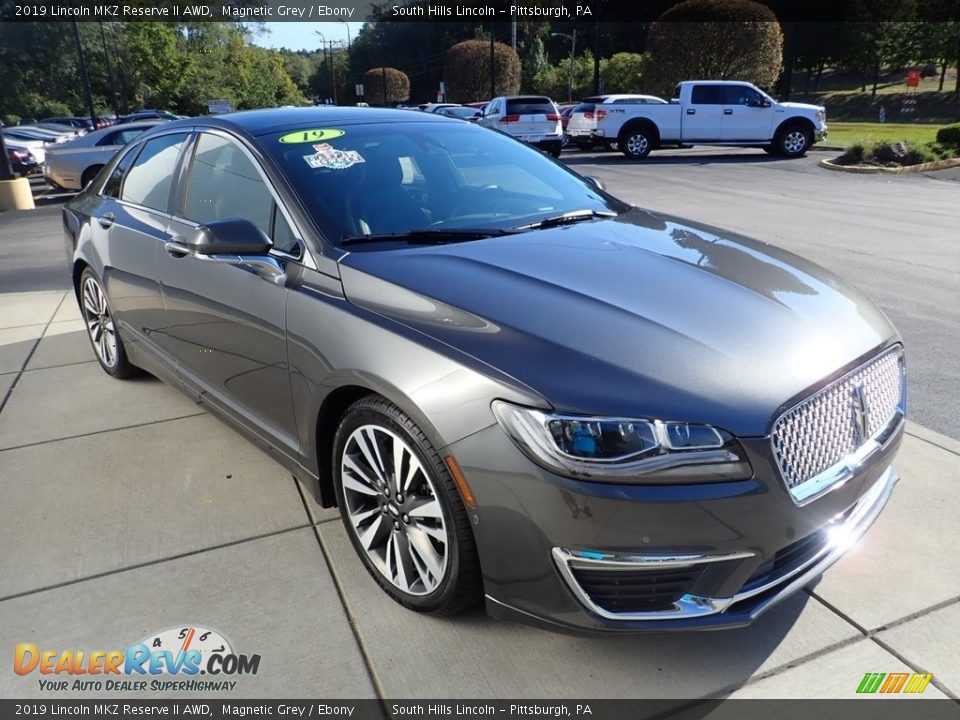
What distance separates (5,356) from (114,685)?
421 cm

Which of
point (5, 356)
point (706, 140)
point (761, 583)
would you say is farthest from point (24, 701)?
point (706, 140)

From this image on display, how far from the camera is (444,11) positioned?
3063 inches

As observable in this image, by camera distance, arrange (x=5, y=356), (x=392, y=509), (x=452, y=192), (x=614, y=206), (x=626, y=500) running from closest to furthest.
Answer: (x=626, y=500) < (x=392, y=509) < (x=452, y=192) < (x=614, y=206) < (x=5, y=356)

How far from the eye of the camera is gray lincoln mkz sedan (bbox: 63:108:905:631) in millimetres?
2029

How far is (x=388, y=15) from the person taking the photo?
90.2 meters

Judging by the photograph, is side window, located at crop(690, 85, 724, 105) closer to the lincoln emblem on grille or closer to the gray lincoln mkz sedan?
the gray lincoln mkz sedan

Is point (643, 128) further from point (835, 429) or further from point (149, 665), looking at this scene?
point (149, 665)

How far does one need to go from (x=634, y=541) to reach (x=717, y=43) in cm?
3124

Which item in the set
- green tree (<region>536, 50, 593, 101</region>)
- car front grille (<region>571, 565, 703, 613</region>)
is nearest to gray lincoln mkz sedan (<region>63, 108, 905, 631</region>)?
Result: car front grille (<region>571, 565, 703, 613</region>)

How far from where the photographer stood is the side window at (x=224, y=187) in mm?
3172

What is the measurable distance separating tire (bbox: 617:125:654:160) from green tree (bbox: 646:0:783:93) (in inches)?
405

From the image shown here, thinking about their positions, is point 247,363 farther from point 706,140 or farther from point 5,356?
point 706,140

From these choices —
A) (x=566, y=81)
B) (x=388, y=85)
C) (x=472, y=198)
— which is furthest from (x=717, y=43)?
(x=388, y=85)

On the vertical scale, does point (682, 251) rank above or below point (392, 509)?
above
